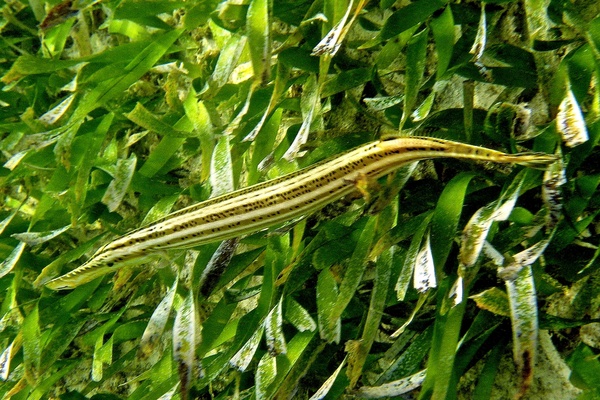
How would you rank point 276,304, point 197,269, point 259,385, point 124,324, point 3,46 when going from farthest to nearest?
point 3,46 < point 124,324 < point 197,269 < point 276,304 < point 259,385

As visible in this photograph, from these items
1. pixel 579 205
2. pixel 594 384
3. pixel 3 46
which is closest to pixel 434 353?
pixel 594 384

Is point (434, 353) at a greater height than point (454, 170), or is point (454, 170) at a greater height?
point (454, 170)

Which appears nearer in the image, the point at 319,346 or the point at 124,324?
the point at 319,346

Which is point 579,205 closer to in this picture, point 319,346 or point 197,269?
point 319,346

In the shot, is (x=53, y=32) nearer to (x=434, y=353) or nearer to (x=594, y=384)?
(x=434, y=353)

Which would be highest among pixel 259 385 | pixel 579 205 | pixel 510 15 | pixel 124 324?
pixel 510 15

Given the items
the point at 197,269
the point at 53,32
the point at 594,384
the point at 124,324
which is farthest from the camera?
the point at 53,32

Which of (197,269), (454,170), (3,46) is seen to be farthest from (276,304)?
(3,46)
